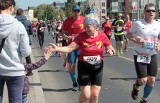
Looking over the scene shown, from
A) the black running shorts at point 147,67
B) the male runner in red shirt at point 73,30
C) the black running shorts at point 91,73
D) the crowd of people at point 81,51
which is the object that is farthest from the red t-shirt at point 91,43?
the male runner in red shirt at point 73,30

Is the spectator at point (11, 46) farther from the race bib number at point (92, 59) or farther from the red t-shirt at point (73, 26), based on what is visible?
the red t-shirt at point (73, 26)

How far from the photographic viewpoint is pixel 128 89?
958 centimetres

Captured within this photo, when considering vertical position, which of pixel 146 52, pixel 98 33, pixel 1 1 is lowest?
pixel 146 52

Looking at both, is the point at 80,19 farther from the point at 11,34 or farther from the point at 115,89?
the point at 11,34

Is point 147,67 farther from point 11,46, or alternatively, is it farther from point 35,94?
point 11,46

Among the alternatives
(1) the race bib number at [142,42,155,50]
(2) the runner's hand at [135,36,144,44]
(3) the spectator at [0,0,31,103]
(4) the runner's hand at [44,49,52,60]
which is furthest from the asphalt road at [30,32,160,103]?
(3) the spectator at [0,0,31,103]

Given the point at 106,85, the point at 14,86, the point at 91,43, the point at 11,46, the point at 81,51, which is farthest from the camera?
the point at 106,85

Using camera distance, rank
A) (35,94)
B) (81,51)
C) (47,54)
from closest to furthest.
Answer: (47,54), (81,51), (35,94)

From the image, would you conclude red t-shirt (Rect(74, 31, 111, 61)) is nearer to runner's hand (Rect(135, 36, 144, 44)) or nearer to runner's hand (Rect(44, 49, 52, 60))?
runner's hand (Rect(135, 36, 144, 44))

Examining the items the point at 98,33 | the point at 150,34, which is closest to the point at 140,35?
the point at 150,34

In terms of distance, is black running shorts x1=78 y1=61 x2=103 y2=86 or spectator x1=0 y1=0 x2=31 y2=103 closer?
spectator x1=0 y1=0 x2=31 y2=103

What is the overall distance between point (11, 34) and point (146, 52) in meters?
3.54

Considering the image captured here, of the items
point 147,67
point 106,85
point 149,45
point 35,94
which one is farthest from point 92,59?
point 106,85

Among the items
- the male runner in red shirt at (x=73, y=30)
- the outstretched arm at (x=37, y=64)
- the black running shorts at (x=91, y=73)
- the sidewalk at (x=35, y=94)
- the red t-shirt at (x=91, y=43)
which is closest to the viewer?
the outstretched arm at (x=37, y=64)
